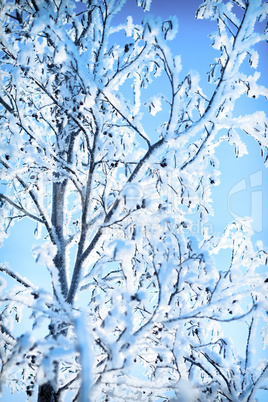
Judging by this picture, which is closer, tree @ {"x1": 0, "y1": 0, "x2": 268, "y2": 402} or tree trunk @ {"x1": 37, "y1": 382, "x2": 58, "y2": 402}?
tree @ {"x1": 0, "y1": 0, "x2": 268, "y2": 402}

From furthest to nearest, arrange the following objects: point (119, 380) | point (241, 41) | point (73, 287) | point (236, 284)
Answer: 1. point (73, 287)
2. point (241, 41)
3. point (236, 284)
4. point (119, 380)

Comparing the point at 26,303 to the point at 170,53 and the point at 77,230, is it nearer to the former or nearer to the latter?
the point at 77,230

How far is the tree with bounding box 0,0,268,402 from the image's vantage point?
1812 mm

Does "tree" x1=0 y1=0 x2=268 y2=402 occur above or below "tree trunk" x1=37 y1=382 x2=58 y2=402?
above

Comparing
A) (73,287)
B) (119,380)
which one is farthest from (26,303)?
(73,287)

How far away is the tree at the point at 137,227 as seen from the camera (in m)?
1.81

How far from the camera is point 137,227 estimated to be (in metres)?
1.92

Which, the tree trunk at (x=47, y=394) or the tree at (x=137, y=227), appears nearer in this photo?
the tree at (x=137, y=227)

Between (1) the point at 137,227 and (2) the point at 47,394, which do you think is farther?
(2) the point at 47,394

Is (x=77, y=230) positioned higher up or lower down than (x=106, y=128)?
lower down

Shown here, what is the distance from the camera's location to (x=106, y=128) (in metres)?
2.81

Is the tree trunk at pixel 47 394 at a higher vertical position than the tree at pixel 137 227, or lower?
lower

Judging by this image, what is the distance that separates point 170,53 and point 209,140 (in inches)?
40.0

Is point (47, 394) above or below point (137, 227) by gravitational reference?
below
